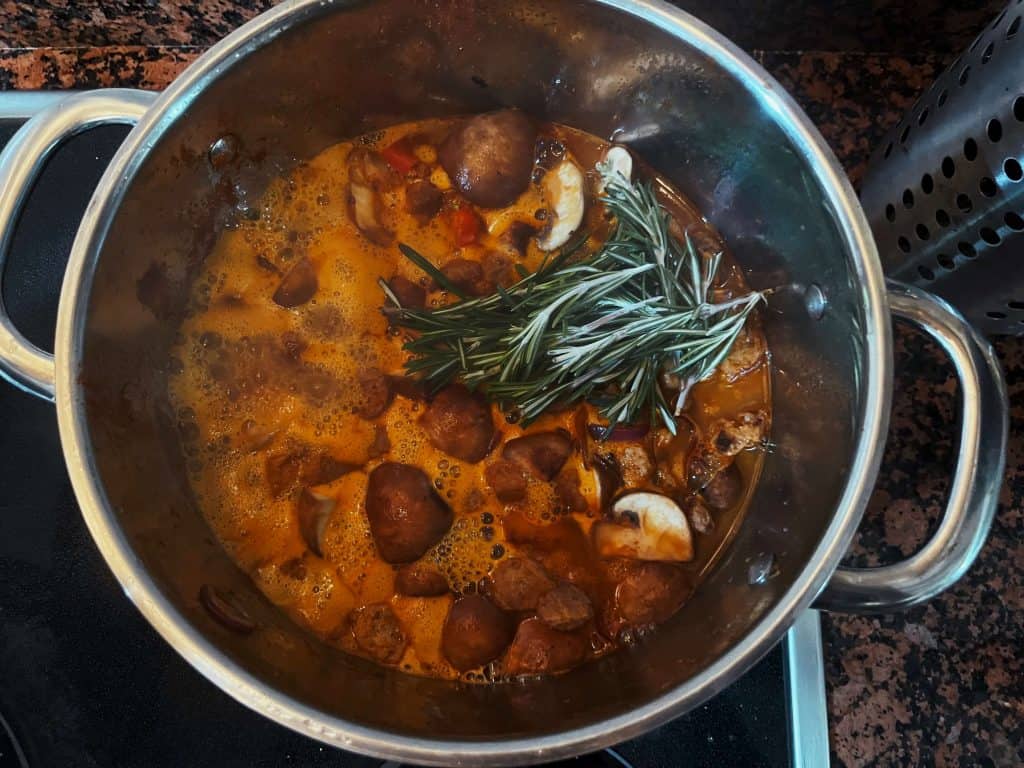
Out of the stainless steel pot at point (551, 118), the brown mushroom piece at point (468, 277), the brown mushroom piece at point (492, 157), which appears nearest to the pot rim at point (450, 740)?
the stainless steel pot at point (551, 118)

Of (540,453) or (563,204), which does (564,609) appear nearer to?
(540,453)

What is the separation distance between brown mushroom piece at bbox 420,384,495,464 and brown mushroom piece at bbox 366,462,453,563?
0.05 metres

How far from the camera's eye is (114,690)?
98cm

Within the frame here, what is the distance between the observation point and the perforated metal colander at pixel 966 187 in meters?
0.78

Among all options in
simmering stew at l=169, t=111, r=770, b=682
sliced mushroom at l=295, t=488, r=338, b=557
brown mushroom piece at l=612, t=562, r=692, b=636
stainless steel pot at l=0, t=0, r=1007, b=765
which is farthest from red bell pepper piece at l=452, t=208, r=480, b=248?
brown mushroom piece at l=612, t=562, r=692, b=636

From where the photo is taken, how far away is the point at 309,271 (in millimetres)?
1069

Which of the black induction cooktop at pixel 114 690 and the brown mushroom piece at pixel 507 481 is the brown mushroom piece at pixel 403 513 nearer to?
the brown mushroom piece at pixel 507 481

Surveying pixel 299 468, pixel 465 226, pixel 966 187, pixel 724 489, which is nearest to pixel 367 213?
pixel 465 226

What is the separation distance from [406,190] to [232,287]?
0.28 meters

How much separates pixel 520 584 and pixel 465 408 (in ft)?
0.77

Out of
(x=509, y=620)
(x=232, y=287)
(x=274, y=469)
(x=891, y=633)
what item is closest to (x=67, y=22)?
(x=232, y=287)

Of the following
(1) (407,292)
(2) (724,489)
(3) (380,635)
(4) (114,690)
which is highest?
(1) (407,292)

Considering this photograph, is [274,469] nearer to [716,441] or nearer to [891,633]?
[716,441]

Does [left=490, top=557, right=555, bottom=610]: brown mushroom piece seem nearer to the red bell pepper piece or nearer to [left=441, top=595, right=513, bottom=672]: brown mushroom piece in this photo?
[left=441, top=595, right=513, bottom=672]: brown mushroom piece
